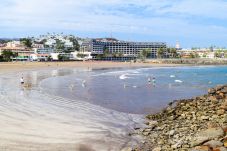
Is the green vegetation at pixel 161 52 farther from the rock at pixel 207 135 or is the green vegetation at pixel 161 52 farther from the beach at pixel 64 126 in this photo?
the rock at pixel 207 135

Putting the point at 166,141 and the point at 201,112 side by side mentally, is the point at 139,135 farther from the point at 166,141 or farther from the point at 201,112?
the point at 201,112

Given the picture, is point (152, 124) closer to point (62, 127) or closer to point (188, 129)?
point (188, 129)

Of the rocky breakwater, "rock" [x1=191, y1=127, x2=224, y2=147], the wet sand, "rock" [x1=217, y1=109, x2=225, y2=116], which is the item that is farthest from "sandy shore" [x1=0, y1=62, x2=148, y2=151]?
"rock" [x1=217, y1=109, x2=225, y2=116]

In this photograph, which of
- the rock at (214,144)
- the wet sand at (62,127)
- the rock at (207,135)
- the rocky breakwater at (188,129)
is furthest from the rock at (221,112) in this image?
the rock at (214,144)

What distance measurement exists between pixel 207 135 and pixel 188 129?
2188mm

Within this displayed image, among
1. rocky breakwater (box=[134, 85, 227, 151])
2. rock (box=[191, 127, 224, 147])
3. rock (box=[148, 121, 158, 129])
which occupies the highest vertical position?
rock (box=[191, 127, 224, 147])

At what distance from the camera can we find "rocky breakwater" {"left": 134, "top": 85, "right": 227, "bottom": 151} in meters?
11.2

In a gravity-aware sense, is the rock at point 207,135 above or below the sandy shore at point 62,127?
above

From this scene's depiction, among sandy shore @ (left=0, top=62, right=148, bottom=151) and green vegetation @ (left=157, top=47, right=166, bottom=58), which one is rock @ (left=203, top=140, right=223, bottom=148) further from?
green vegetation @ (left=157, top=47, right=166, bottom=58)

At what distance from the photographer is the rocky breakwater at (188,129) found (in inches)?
441

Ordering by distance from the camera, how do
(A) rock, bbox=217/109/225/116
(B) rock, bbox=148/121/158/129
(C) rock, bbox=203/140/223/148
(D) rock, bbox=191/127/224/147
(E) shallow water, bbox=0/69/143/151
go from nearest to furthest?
(C) rock, bbox=203/140/223/148, (D) rock, bbox=191/127/224/147, (E) shallow water, bbox=0/69/143/151, (B) rock, bbox=148/121/158/129, (A) rock, bbox=217/109/225/116

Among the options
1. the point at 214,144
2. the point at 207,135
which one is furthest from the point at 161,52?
the point at 214,144

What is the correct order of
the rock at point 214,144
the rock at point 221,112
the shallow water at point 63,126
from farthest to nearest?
the rock at point 221,112 < the shallow water at point 63,126 < the rock at point 214,144

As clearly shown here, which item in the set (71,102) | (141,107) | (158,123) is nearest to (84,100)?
(71,102)
